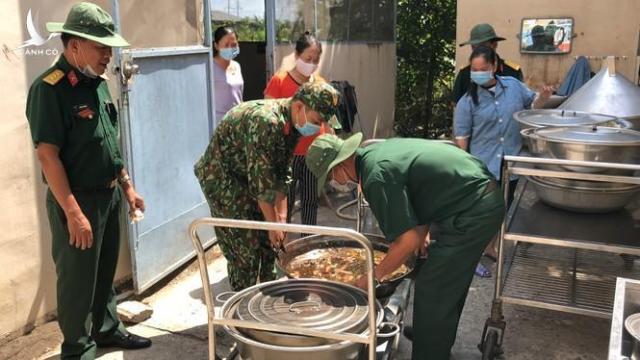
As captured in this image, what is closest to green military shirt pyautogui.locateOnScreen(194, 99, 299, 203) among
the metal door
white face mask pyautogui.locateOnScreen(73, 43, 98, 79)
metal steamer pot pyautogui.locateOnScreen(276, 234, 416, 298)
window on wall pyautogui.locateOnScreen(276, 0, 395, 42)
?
metal steamer pot pyautogui.locateOnScreen(276, 234, 416, 298)

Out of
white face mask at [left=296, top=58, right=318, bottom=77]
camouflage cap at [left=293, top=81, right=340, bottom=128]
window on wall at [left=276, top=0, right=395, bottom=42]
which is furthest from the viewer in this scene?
window on wall at [left=276, top=0, right=395, bottom=42]

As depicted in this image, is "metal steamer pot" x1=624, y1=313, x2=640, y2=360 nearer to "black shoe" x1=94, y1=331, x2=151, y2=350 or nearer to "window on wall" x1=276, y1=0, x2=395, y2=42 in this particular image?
"black shoe" x1=94, y1=331, x2=151, y2=350

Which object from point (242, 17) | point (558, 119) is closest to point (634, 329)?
point (558, 119)

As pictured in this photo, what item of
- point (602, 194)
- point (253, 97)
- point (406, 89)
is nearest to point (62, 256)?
point (602, 194)

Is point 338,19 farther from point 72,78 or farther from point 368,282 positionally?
point 368,282

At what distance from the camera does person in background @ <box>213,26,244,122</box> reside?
14.8 feet

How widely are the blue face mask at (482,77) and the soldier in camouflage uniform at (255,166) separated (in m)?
1.56

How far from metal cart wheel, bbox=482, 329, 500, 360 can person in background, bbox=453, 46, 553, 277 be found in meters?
1.19

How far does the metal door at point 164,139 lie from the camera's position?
139 inches

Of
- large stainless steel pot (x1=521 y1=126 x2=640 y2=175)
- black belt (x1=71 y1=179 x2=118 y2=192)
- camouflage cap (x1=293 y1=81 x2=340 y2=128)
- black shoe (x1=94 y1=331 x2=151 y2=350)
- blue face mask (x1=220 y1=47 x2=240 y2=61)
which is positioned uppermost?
blue face mask (x1=220 y1=47 x2=240 y2=61)

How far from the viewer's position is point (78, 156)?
2.59 metres

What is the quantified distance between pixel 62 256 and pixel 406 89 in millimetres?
8572

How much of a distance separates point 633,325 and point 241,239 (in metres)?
1.86

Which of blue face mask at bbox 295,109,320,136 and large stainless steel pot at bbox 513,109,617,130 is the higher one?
blue face mask at bbox 295,109,320,136
